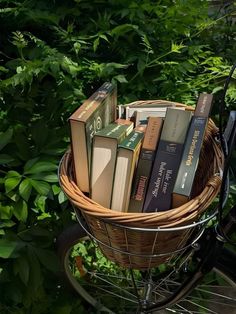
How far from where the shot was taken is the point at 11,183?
3.84 ft

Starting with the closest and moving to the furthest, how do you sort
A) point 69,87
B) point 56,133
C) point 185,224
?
1. point 185,224
2. point 56,133
3. point 69,87

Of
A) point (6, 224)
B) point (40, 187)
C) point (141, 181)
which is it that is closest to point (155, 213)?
point (141, 181)

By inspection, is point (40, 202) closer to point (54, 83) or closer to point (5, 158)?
point (5, 158)

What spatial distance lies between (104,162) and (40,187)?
0.36m

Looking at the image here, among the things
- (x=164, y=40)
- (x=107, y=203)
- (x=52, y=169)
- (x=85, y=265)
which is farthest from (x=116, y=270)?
(x=164, y=40)

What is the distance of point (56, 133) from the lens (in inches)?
52.6

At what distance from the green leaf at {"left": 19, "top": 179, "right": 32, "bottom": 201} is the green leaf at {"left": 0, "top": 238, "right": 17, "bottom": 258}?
151 mm

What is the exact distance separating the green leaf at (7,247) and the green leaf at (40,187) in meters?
0.18

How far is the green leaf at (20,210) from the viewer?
121cm

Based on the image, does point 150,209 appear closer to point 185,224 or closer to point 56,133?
point 185,224

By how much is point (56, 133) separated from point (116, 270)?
64 cm

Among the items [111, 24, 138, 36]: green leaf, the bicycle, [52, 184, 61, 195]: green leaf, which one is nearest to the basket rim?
the bicycle

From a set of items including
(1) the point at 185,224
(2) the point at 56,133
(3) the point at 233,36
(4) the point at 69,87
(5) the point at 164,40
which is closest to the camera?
(1) the point at 185,224

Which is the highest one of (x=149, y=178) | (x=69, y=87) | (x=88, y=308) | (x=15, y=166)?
(x=149, y=178)
